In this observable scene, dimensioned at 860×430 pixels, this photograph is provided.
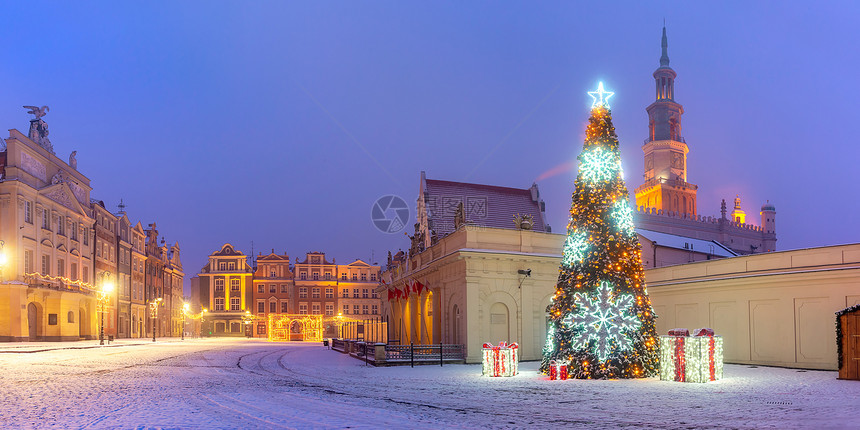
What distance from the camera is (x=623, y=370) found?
18844 millimetres

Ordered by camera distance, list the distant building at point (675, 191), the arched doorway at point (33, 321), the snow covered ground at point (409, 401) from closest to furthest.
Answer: the snow covered ground at point (409, 401)
the arched doorway at point (33, 321)
the distant building at point (675, 191)

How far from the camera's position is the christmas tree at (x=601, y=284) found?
19.0m

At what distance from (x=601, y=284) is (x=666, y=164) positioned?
79.9 m

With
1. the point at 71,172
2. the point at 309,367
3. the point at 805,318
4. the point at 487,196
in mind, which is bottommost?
the point at 309,367

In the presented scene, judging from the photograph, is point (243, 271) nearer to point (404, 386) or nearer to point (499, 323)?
point (499, 323)

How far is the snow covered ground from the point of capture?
10.8 m

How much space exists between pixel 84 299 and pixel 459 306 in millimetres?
42492

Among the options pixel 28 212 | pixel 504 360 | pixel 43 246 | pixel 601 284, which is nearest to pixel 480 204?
pixel 601 284

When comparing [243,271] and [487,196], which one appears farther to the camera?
[243,271]

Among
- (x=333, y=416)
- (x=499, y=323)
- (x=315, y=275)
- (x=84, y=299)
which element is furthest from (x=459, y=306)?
(x=315, y=275)

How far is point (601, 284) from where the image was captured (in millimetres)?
19656

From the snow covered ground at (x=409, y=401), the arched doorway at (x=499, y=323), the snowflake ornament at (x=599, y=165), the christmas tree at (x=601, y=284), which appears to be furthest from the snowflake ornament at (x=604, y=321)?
→ the arched doorway at (x=499, y=323)

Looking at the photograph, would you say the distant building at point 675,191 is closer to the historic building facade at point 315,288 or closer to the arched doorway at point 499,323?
the historic building facade at point 315,288

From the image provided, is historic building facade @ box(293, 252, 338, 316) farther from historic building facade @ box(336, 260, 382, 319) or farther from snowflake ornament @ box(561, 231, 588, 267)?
snowflake ornament @ box(561, 231, 588, 267)
